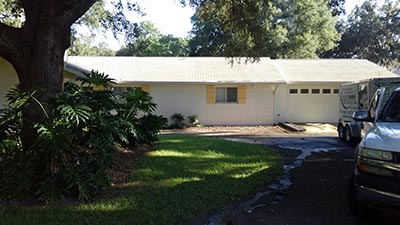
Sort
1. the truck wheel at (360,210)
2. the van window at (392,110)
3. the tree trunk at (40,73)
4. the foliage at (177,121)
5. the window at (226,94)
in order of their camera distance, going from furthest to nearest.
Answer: the window at (226,94) < the foliage at (177,121) < the tree trunk at (40,73) < the van window at (392,110) < the truck wheel at (360,210)

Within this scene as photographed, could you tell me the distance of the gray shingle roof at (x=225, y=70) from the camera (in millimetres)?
20922

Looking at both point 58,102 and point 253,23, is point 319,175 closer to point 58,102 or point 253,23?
point 58,102

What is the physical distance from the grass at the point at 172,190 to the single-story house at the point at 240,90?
1098 centimetres

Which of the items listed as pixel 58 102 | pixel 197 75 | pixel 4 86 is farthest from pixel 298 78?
pixel 58 102

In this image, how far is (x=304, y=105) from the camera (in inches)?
867

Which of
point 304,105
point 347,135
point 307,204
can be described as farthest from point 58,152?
point 304,105

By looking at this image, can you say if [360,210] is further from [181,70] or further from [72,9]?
[181,70]

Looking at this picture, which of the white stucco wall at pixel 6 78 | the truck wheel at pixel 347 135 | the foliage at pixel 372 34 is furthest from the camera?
the foliage at pixel 372 34

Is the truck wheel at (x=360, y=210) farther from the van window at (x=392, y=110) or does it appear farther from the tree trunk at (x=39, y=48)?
the tree trunk at (x=39, y=48)

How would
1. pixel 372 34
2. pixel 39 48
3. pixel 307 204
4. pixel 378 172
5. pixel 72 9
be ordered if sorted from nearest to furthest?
pixel 378 172 → pixel 307 204 → pixel 39 48 → pixel 72 9 → pixel 372 34

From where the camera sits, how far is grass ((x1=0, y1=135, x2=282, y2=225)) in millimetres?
4887

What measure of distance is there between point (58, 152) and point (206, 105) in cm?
1578

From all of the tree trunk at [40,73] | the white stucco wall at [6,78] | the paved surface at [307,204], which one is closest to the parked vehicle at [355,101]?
the paved surface at [307,204]

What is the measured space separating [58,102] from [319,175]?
529 centimetres
